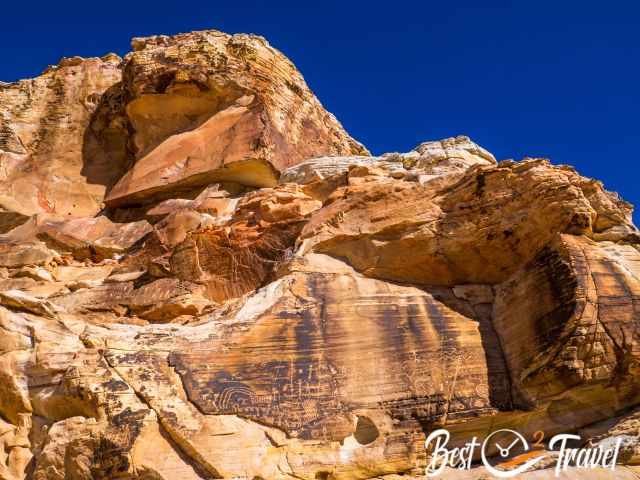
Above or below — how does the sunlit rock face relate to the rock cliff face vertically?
above

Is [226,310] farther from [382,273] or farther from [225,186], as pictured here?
[225,186]

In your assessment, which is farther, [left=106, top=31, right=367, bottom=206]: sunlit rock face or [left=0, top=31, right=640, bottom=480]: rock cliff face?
[left=106, top=31, right=367, bottom=206]: sunlit rock face

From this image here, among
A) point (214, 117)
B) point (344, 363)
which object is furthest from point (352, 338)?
point (214, 117)

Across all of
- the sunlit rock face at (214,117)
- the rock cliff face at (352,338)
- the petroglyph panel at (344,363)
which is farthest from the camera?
the sunlit rock face at (214,117)

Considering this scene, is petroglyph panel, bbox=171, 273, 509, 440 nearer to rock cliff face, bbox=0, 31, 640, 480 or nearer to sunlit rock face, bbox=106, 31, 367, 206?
rock cliff face, bbox=0, 31, 640, 480

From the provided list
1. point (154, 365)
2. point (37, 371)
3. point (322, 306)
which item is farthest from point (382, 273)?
point (37, 371)

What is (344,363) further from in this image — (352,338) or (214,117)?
(214,117)

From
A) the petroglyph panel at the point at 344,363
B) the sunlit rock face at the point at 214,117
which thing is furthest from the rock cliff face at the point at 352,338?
the sunlit rock face at the point at 214,117

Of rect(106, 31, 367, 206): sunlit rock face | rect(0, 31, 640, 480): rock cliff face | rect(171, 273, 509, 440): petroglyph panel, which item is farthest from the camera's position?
rect(106, 31, 367, 206): sunlit rock face

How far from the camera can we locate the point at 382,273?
1044 centimetres

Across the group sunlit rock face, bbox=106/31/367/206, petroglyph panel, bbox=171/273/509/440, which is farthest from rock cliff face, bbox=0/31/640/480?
sunlit rock face, bbox=106/31/367/206

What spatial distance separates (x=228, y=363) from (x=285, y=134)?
38.2ft

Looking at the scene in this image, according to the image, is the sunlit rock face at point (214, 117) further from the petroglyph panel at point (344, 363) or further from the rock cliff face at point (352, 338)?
the petroglyph panel at point (344, 363)

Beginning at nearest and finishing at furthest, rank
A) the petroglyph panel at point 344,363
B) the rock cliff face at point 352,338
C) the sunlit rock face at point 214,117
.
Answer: the rock cliff face at point 352,338, the petroglyph panel at point 344,363, the sunlit rock face at point 214,117
